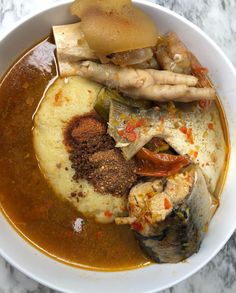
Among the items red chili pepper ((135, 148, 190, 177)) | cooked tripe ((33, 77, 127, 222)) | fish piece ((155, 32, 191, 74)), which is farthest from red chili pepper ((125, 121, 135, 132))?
fish piece ((155, 32, 191, 74))

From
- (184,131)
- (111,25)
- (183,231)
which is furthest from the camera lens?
(184,131)

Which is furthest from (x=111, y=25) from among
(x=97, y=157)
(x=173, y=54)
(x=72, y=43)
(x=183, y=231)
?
(x=183, y=231)

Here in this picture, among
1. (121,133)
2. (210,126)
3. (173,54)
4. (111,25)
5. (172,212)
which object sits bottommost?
(172,212)

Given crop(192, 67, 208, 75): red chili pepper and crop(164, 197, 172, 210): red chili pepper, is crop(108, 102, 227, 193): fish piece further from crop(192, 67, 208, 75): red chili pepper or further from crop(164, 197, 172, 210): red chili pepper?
crop(164, 197, 172, 210): red chili pepper

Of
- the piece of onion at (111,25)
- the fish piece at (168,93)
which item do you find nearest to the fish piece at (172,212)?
the fish piece at (168,93)

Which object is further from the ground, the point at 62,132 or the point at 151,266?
the point at 62,132

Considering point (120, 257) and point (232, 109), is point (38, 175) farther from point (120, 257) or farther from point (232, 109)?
point (232, 109)

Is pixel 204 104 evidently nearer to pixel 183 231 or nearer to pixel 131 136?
pixel 131 136

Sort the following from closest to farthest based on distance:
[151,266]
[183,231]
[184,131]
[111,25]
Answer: [111,25] → [183,231] → [184,131] → [151,266]

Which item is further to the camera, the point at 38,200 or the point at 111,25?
the point at 38,200
